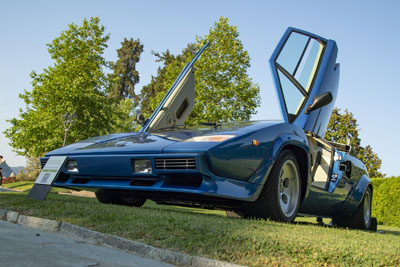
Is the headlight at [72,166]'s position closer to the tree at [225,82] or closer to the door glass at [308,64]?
the door glass at [308,64]

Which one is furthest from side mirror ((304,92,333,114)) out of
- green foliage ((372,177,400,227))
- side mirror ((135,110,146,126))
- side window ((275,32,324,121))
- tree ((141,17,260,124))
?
tree ((141,17,260,124))

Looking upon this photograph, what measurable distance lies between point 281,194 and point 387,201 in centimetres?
1494

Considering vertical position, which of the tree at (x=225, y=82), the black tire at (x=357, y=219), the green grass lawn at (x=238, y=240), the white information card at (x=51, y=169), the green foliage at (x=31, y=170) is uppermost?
the tree at (x=225, y=82)

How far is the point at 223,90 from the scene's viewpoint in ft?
74.1

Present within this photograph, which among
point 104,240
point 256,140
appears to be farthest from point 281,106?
point 104,240

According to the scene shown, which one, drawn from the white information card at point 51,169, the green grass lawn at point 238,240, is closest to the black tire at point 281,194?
the green grass lawn at point 238,240

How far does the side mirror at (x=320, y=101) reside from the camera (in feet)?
16.7

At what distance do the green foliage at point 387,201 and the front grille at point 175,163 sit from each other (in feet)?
50.7

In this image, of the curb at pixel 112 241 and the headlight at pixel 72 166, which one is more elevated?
the headlight at pixel 72 166

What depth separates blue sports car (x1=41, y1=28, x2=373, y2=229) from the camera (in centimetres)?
400

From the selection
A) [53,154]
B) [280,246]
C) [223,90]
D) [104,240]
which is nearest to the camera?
[280,246]

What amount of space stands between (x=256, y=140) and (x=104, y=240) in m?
1.80

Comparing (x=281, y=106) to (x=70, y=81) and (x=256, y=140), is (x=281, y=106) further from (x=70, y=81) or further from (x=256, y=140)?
(x=70, y=81)

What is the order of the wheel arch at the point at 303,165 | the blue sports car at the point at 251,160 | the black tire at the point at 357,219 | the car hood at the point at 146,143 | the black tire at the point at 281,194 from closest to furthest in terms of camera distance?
the blue sports car at the point at 251,160, the car hood at the point at 146,143, the black tire at the point at 281,194, the wheel arch at the point at 303,165, the black tire at the point at 357,219
